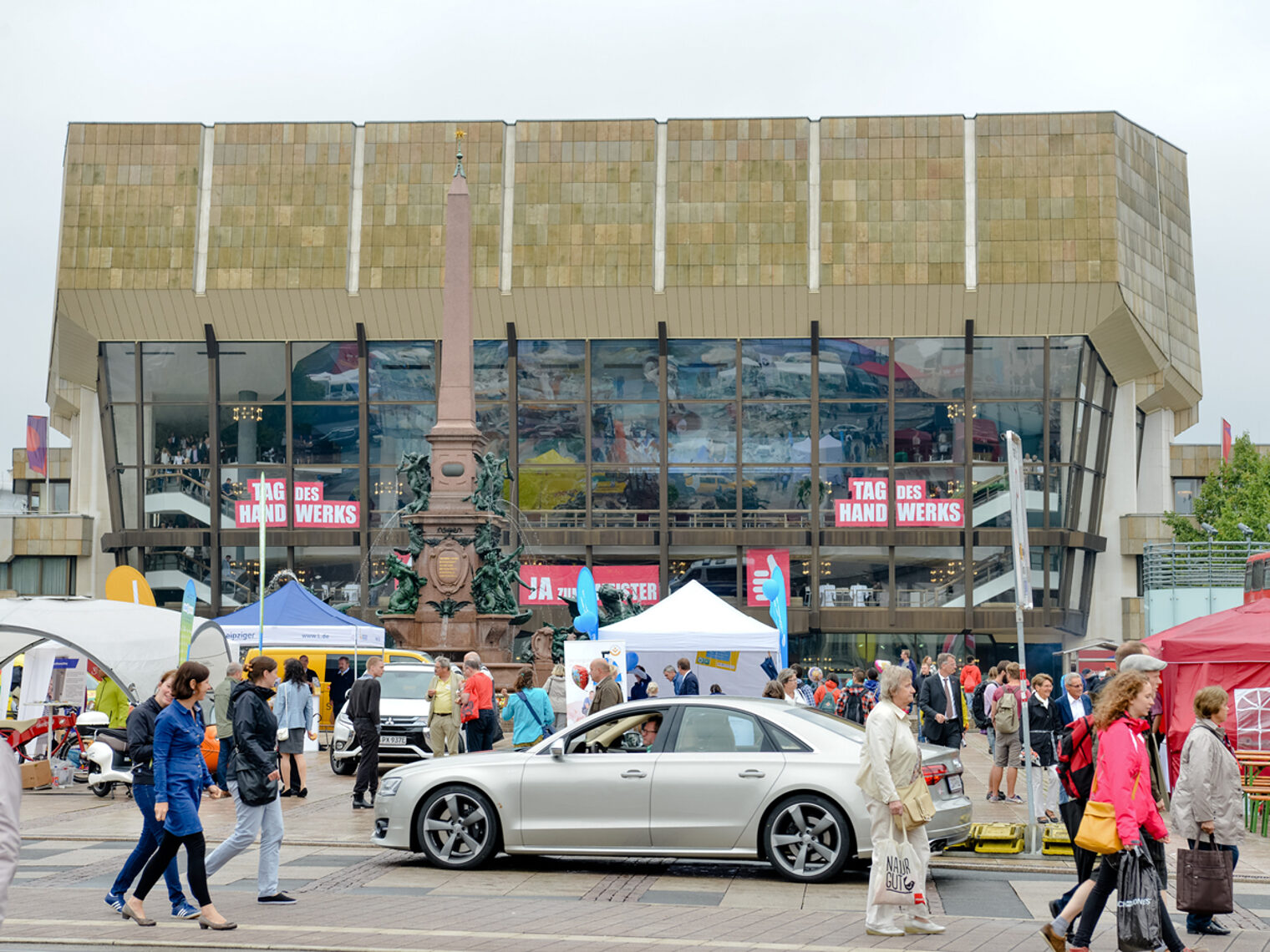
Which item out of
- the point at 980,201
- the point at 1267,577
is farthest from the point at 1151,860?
the point at 980,201

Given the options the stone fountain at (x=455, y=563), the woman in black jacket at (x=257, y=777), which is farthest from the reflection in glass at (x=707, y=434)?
the woman in black jacket at (x=257, y=777)

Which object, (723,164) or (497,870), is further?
(723,164)

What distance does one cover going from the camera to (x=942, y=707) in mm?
17906

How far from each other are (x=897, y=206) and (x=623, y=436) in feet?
35.9

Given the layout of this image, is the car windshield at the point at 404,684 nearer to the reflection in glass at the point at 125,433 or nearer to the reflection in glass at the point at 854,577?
the reflection in glass at the point at 854,577

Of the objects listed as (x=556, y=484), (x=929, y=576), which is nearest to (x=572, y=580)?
(x=556, y=484)

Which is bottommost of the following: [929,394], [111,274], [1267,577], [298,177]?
[1267,577]

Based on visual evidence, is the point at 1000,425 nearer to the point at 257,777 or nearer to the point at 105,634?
the point at 105,634

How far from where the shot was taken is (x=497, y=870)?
11914 millimetres

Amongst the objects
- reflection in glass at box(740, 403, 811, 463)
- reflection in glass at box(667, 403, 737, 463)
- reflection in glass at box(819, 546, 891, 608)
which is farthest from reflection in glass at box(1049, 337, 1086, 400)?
reflection in glass at box(667, 403, 737, 463)

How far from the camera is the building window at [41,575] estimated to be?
177 ft

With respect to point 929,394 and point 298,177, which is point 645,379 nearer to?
point 929,394

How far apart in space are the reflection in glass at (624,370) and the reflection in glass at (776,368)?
2.86 m

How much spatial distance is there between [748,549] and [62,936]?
40586 millimetres
